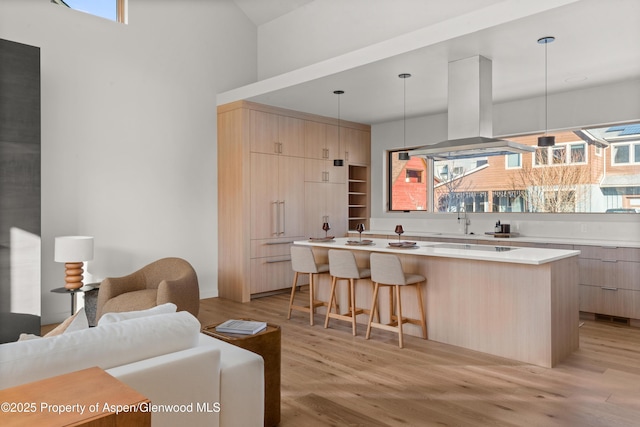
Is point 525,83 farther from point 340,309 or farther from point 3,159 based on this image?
point 3,159

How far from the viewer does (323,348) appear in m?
4.02

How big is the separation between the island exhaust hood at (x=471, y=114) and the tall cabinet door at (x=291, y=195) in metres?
2.57

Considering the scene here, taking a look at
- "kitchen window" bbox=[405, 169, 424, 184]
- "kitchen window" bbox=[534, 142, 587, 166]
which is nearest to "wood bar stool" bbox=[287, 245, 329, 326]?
"kitchen window" bbox=[405, 169, 424, 184]

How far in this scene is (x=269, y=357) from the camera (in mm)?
2531

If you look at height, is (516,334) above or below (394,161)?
below

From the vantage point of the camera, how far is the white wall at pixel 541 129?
209 inches

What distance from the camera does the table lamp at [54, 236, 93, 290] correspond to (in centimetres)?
446

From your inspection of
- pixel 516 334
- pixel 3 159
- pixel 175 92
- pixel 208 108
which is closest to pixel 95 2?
pixel 175 92

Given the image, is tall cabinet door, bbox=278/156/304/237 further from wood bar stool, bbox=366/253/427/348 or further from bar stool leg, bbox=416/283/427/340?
bar stool leg, bbox=416/283/427/340

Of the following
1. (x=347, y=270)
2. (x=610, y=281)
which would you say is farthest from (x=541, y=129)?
(x=347, y=270)

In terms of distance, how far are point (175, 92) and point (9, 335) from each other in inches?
138

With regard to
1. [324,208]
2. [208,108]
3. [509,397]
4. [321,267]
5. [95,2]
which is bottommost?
[509,397]

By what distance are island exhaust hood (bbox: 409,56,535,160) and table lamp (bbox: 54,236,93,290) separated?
3716mm

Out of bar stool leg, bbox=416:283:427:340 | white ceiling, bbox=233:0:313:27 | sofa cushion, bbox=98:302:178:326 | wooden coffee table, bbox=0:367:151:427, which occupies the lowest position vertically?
bar stool leg, bbox=416:283:427:340
